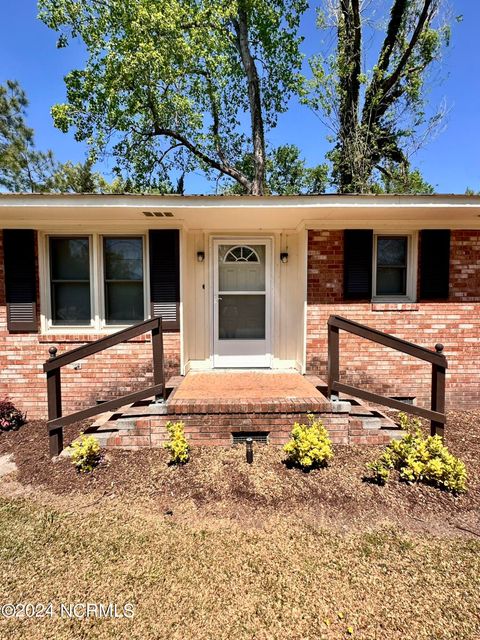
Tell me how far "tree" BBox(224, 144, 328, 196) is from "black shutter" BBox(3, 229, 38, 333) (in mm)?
11590

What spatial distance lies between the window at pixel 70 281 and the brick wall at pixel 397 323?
3359 mm

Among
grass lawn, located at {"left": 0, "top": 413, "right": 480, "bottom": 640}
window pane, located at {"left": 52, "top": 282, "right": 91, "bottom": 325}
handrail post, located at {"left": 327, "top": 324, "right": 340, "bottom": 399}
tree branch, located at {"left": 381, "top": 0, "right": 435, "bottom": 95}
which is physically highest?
tree branch, located at {"left": 381, "top": 0, "right": 435, "bottom": 95}

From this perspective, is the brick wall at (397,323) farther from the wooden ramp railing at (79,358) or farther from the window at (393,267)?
the wooden ramp railing at (79,358)

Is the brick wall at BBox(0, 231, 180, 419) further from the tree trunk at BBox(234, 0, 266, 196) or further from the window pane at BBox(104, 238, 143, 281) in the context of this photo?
the tree trunk at BBox(234, 0, 266, 196)

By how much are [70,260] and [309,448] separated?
4.22 m

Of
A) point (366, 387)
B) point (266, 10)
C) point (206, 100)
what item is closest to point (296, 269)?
point (366, 387)

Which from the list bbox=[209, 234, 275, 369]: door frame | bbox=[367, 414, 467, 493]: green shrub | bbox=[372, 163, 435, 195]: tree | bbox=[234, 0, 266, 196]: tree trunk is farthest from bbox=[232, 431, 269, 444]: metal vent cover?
bbox=[372, 163, 435, 195]: tree

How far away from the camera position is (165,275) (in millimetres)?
4602

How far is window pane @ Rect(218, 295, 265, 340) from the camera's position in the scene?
515 centimetres

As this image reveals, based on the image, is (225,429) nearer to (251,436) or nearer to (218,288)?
(251,436)

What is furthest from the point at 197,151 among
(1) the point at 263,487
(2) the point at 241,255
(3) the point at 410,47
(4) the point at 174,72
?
(1) the point at 263,487

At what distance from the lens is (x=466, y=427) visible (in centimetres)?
423

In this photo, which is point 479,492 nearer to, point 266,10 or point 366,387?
point 366,387

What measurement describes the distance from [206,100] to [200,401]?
524 inches
